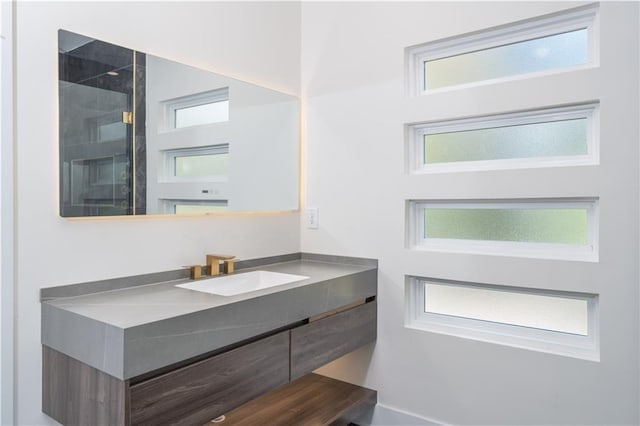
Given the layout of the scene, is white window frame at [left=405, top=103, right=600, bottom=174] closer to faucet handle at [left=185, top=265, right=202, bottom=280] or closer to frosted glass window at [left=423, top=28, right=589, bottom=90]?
frosted glass window at [left=423, top=28, right=589, bottom=90]

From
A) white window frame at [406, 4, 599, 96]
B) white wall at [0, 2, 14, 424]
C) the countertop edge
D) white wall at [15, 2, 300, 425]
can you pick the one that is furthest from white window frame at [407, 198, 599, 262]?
white wall at [0, 2, 14, 424]

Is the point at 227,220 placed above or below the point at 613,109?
below

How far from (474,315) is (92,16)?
6.98ft

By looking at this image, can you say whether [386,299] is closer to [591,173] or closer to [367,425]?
[367,425]

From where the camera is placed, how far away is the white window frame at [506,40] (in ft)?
5.99

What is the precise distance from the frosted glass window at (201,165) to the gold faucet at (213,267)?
402 mm

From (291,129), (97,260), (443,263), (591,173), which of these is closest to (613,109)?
(591,173)

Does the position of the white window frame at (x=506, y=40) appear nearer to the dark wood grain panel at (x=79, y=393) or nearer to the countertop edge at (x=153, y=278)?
the countertop edge at (x=153, y=278)

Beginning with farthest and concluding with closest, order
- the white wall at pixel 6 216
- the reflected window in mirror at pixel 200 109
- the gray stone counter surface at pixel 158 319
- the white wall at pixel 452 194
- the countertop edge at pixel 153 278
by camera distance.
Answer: the reflected window in mirror at pixel 200 109, the white wall at pixel 452 194, the countertop edge at pixel 153 278, the white wall at pixel 6 216, the gray stone counter surface at pixel 158 319

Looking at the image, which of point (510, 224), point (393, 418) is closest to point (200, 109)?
point (510, 224)

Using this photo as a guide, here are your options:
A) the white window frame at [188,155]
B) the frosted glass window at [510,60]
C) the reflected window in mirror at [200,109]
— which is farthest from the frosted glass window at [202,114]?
the frosted glass window at [510,60]

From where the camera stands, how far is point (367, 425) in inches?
95.3

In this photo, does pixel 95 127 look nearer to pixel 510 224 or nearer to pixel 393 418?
pixel 510 224

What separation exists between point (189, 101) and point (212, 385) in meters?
1.24
